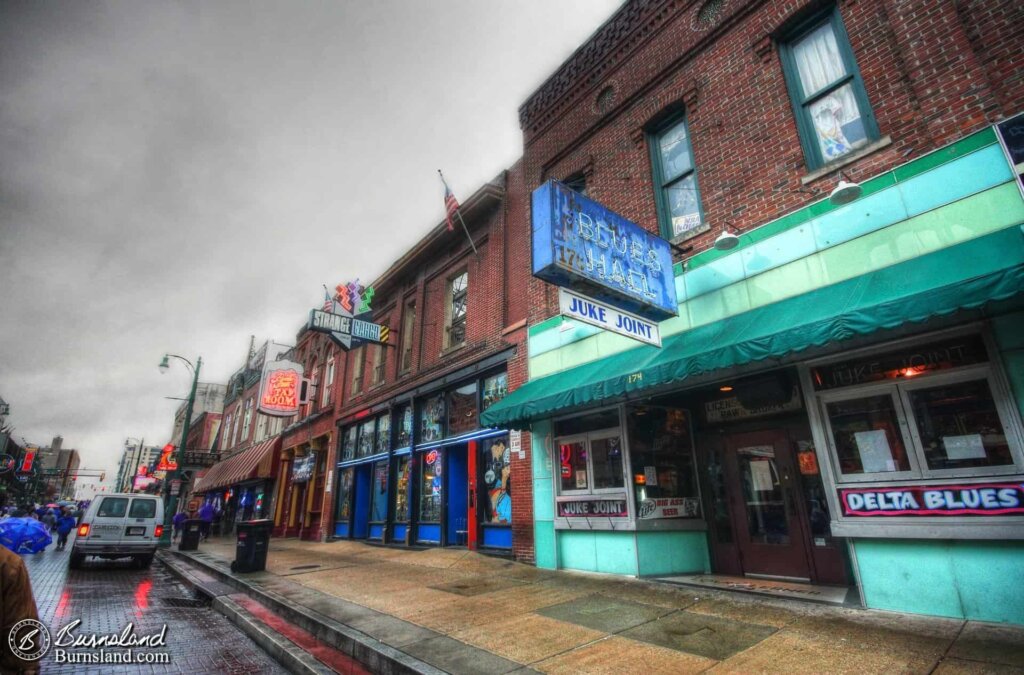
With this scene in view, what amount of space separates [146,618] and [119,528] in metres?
7.74

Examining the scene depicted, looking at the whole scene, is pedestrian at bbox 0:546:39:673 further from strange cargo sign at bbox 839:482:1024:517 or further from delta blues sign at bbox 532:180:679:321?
strange cargo sign at bbox 839:482:1024:517

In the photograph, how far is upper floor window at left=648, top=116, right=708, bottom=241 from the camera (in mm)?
8867

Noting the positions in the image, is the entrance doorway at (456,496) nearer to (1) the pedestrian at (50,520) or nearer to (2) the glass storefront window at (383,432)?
(2) the glass storefront window at (383,432)

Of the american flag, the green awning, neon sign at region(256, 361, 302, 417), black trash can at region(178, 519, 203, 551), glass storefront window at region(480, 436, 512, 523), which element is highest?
the american flag

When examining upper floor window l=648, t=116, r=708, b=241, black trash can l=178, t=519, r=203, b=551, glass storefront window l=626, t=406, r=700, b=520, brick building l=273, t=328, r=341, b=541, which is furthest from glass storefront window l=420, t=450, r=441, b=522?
black trash can l=178, t=519, r=203, b=551

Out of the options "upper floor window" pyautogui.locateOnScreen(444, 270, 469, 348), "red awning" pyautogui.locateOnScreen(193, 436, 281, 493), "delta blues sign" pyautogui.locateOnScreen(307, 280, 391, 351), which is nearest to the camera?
"upper floor window" pyautogui.locateOnScreen(444, 270, 469, 348)

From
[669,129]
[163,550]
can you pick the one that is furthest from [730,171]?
[163,550]

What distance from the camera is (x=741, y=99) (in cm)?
836

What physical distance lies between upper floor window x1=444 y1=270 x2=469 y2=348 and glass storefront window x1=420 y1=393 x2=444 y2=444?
5.75 ft

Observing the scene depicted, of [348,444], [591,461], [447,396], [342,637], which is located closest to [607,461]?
[591,461]

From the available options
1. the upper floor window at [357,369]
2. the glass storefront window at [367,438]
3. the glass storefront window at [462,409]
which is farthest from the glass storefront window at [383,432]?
the glass storefront window at [462,409]

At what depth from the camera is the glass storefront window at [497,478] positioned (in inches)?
452

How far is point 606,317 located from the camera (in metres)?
6.56

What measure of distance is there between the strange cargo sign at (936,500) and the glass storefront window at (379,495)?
13677 mm
